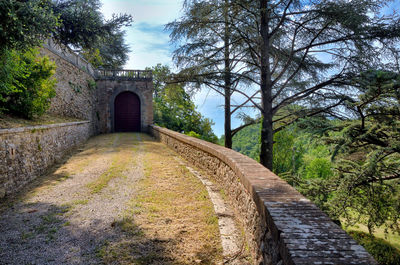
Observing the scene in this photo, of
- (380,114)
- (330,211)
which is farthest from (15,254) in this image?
(330,211)

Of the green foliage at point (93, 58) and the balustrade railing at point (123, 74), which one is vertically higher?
the green foliage at point (93, 58)

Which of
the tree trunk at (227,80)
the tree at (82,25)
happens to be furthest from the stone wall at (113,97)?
the tree at (82,25)

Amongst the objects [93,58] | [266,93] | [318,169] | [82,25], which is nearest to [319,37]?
[266,93]

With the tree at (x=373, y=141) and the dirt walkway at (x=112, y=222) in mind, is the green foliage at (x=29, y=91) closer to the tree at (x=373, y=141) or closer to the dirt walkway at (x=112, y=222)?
the dirt walkway at (x=112, y=222)

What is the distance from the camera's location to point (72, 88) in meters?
16.6

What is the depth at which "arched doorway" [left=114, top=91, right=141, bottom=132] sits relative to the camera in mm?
21312

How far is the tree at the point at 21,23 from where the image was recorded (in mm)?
4805

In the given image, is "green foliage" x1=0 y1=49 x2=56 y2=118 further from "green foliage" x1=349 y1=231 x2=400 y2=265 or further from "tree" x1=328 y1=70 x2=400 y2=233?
"green foliage" x1=349 y1=231 x2=400 y2=265

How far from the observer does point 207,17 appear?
8.22m

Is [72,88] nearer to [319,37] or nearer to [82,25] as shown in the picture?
[82,25]

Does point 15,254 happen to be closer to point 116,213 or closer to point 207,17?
point 116,213

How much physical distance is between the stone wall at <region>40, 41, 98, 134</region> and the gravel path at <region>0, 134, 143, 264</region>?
348 inches

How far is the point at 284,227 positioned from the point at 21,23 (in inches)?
235

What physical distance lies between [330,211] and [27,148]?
8328 mm
